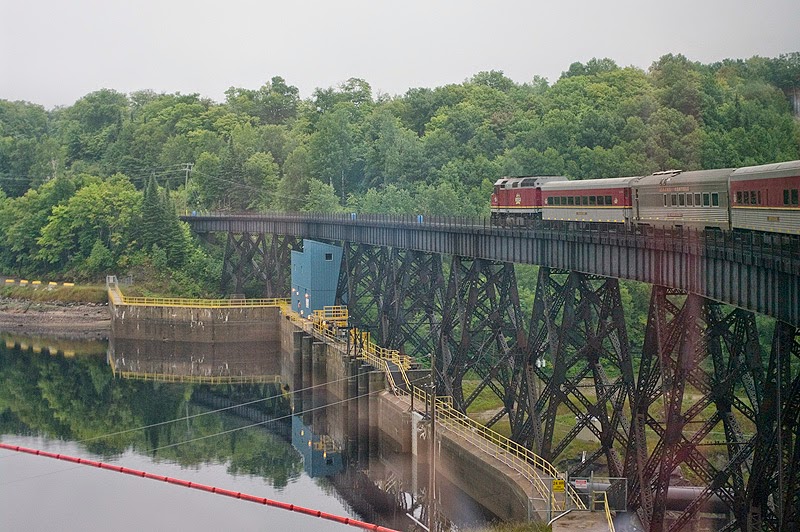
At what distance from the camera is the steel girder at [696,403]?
30.2m

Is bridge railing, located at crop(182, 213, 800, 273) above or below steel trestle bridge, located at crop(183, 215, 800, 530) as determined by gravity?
above

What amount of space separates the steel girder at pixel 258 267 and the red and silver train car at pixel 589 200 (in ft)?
145

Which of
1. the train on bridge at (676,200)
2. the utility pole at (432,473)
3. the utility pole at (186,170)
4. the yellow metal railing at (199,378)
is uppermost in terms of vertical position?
the utility pole at (186,170)

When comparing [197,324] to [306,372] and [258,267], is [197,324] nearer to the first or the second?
[258,267]

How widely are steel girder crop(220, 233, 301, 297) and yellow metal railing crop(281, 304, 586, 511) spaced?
19191 mm

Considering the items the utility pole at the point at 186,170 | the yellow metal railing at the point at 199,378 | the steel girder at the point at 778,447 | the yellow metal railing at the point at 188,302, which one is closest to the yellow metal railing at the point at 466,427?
the steel girder at the point at 778,447

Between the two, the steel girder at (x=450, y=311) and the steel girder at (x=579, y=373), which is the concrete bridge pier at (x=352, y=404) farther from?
the steel girder at (x=579, y=373)

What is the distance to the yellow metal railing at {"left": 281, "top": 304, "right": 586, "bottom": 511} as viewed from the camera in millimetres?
35469

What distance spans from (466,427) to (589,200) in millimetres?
10032

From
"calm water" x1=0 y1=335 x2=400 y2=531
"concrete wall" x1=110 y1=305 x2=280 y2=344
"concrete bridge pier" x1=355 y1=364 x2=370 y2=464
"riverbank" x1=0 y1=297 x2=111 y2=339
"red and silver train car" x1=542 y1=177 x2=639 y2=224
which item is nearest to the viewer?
"red and silver train car" x1=542 y1=177 x2=639 y2=224

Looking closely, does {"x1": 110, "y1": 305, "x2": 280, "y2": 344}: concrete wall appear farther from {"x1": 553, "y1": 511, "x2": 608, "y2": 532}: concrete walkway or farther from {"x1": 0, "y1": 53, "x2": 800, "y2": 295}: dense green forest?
{"x1": 553, "y1": 511, "x2": 608, "y2": 532}: concrete walkway

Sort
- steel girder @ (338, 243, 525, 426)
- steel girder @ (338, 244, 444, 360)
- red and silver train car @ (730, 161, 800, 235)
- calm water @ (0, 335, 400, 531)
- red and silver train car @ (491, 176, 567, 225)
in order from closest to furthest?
red and silver train car @ (730, 161, 800, 235), calm water @ (0, 335, 400, 531), steel girder @ (338, 243, 525, 426), red and silver train car @ (491, 176, 567, 225), steel girder @ (338, 244, 444, 360)

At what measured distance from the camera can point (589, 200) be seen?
43656 millimetres

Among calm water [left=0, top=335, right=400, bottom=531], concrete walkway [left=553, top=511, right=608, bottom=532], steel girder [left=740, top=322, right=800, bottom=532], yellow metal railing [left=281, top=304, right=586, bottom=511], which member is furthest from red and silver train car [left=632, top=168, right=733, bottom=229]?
calm water [left=0, top=335, right=400, bottom=531]
